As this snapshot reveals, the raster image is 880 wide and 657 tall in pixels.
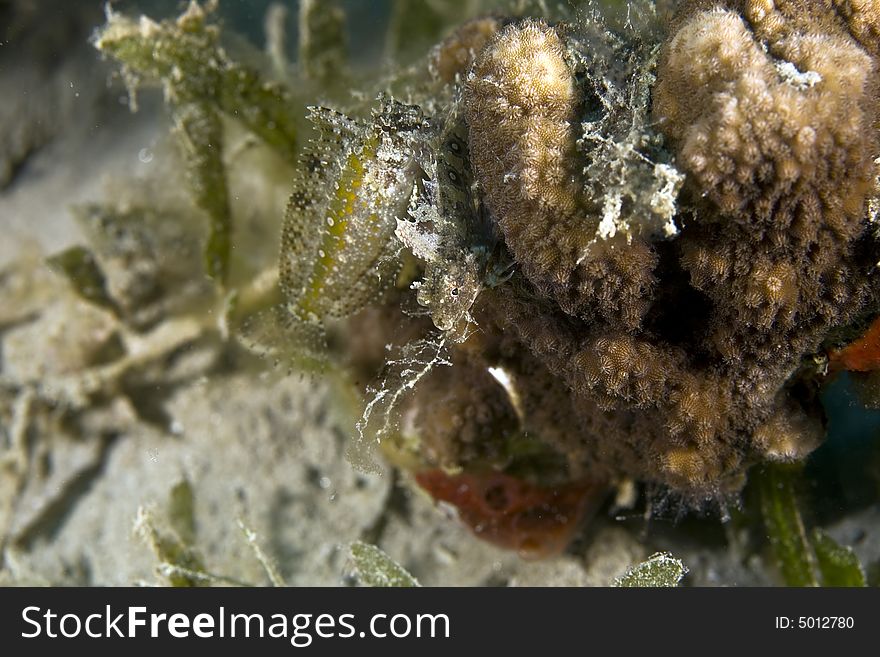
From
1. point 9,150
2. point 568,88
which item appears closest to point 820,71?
point 568,88

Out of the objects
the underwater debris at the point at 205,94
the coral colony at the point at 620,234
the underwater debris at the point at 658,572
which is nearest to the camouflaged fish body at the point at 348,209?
the coral colony at the point at 620,234

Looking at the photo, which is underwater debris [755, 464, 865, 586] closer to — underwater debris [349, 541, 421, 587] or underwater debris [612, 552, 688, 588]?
underwater debris [612, 552, 688, 588]

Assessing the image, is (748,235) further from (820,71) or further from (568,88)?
(568,88)

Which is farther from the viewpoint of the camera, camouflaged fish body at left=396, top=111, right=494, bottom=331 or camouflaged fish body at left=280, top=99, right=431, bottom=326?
camouflaged fish body at left=280, top=99, right=431, bottom=326

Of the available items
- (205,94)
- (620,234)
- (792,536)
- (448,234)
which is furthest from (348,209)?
(792,536)

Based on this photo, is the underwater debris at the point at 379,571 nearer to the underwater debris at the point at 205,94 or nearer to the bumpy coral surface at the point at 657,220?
the bumpy coral surface at the point at 657,220

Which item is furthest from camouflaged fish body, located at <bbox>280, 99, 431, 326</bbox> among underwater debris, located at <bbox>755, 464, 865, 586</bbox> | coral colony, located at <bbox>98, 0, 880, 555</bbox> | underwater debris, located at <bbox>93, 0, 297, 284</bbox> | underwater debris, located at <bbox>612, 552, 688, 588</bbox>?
underwater debris, located at <bbox>755, 464, 865, 586</bbox>
